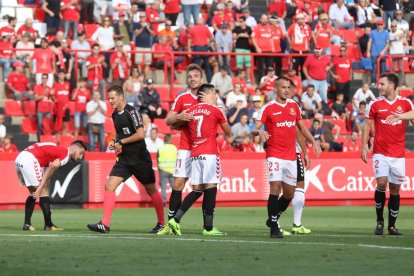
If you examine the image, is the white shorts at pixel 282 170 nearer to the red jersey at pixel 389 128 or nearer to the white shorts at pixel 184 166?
the white shorts at pixel 184 166

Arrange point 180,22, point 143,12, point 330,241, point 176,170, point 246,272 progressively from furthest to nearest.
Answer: point 180,22, point 143,12, point 176,170, point 330,241, point 246,272

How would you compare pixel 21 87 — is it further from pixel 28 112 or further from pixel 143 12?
pixel 143 12

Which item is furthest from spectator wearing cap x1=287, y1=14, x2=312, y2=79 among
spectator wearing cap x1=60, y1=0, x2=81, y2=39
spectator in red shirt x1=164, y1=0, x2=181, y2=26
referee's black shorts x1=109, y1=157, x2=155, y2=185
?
referee's black shorts x1=109, y1=157, x2=155, y2=185

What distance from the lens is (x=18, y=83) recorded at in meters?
31.7

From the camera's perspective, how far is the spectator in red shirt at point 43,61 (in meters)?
31.4

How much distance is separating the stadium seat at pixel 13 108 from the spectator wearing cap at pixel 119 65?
2.99m

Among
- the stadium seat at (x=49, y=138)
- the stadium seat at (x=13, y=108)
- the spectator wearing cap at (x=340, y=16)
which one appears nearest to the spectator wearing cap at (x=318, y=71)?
the spectator wearing cap at (x=340, y=16)

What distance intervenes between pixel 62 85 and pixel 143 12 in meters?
4.26

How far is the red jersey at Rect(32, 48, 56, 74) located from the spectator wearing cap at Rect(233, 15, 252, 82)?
6.30 m

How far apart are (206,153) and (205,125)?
1.30 feet

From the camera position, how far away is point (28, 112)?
103 feet

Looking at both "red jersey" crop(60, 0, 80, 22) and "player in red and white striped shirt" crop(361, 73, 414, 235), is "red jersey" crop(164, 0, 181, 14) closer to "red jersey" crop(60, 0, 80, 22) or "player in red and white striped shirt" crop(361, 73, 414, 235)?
"red jersey" crop(60, 0, 80, 22)

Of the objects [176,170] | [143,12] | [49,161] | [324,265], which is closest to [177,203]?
[176,170]

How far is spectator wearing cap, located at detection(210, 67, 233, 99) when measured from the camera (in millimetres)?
33344
